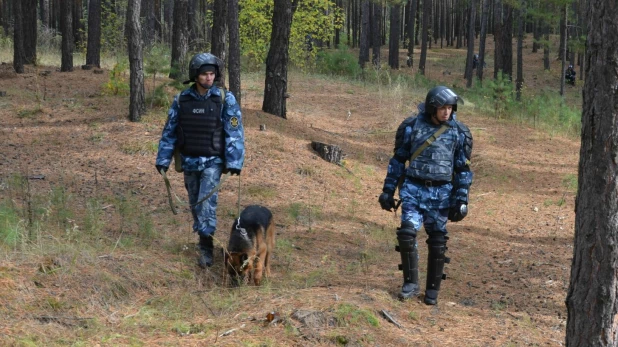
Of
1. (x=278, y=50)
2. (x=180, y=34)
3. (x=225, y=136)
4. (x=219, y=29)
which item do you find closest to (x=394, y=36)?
(x=180, y=34)

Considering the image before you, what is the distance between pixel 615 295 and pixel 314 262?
393cm

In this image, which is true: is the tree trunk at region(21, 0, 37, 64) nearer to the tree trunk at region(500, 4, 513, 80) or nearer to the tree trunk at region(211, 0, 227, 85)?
the tree trunk at region(211, 0, 227, 85)

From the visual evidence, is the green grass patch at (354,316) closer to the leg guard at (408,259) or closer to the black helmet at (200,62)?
the leg guard at (408,259)

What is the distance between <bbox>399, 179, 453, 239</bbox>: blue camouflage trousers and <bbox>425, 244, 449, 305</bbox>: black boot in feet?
0.41

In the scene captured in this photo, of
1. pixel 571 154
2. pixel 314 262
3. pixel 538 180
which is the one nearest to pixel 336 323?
pixel 314 262

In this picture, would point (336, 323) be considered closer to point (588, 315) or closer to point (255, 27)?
point (588, 315)

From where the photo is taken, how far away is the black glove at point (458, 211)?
241 inches

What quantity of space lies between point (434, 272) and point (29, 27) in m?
16.8

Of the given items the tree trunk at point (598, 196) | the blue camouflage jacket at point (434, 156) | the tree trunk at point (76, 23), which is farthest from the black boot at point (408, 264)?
the tree trunk at point (76, 23)

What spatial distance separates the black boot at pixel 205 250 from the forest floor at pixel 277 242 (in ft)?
0.37

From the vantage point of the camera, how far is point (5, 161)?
10.0m

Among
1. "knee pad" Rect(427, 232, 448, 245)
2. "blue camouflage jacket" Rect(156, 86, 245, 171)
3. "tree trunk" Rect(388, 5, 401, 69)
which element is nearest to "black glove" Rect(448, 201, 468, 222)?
"knee pad" Rect(427, 232, 448, 245)

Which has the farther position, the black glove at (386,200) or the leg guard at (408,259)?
the black glove at (386,200)

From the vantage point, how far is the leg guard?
608 cm
